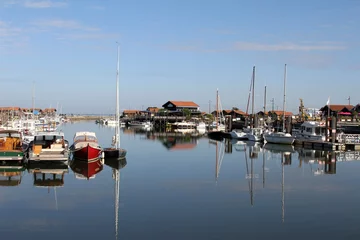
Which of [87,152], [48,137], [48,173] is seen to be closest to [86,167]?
[87,152]

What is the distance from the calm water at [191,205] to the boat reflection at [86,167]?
60 centimetres

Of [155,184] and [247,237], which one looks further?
[155,184]

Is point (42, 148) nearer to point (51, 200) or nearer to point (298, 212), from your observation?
point (51, 200)

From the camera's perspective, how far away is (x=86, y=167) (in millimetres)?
30734

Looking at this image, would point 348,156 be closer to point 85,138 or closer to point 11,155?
point 85,138

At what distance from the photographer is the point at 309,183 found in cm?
2584

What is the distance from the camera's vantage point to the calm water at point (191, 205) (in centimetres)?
1534

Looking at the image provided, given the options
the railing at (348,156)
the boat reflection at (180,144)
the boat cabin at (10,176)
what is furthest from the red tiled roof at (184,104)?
the boat cabin at (10,176)

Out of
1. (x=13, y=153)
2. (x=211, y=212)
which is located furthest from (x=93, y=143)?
(x=211, y=212)

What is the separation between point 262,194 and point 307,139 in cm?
3329

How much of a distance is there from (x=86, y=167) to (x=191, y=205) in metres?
13.3

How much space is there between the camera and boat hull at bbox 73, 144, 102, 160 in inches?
1272

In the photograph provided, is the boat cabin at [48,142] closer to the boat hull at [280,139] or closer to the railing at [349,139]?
the boat hull at [280,139]

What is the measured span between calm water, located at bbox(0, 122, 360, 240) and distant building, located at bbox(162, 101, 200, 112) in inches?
4080
